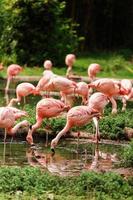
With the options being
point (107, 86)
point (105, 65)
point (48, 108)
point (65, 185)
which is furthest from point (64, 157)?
point (105, 65)

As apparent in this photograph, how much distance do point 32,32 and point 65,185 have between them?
1538cm

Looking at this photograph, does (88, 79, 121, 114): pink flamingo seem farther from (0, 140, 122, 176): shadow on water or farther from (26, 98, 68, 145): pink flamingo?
(26, 98, 68, 145): pink flamingo

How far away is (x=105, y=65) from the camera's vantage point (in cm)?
2416

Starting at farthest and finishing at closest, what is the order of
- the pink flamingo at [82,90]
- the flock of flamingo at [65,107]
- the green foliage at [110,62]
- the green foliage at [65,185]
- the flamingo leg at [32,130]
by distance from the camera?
the green foliage at [110,62] → the pink flamingo at [82,90] → the flamingo leg at [32,130] → the flock of flamingo at [65,107] → the green foliage at [65,185]

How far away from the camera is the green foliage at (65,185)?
27.0 feet

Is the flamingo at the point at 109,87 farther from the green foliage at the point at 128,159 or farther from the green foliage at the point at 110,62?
the green foliage at the point at 110,62

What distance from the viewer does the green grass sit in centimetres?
2224

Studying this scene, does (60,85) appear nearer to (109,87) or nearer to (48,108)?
(109,87)

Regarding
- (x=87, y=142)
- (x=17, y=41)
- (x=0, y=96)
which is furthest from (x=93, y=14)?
(x=87, y=142)

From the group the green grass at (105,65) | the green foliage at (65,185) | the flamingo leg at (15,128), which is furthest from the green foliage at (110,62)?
the green foliage at (65,185)

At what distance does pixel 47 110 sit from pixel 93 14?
20.1 metres

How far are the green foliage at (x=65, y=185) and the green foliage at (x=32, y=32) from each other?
1484 cm

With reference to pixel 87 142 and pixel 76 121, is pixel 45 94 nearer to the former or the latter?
pixel 87 142

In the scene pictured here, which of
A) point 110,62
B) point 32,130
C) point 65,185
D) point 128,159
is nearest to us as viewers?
point 65,185
